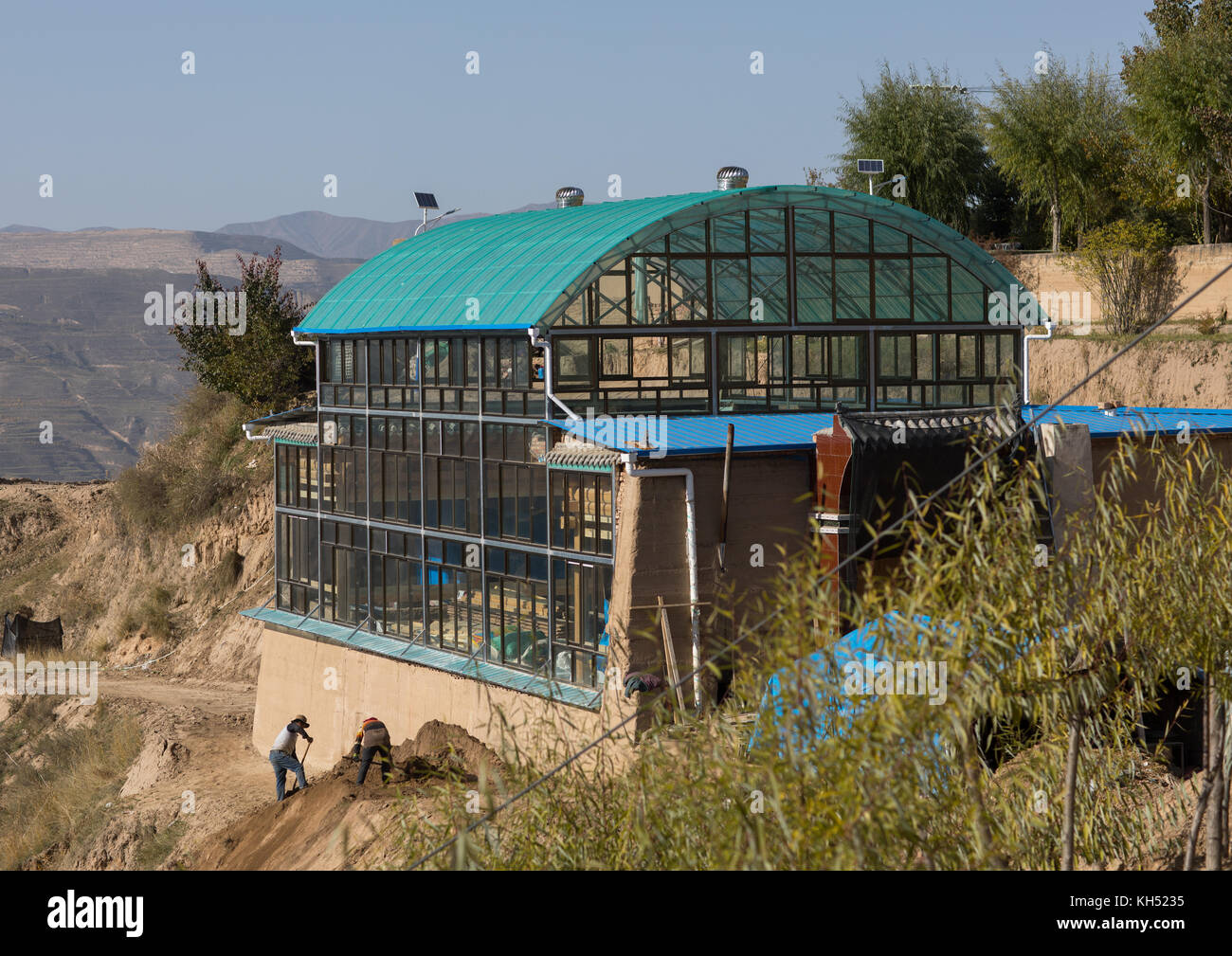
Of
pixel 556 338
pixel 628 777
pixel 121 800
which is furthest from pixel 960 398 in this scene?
pixel 121 800

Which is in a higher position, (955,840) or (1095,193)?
(1095,193)

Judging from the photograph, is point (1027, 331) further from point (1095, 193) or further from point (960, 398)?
point (1095, 193)

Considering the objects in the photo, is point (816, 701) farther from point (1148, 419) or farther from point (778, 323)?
point (1148, 419)

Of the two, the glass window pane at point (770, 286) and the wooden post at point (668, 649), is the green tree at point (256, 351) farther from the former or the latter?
the wooden post at point (668, 649)

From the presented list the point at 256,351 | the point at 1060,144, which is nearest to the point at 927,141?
the point at 1060,144

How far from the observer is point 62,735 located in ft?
128

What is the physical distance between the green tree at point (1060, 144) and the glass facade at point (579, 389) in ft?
80.2

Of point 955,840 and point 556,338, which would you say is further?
point 556,338

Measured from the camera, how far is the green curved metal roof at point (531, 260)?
2530 cm

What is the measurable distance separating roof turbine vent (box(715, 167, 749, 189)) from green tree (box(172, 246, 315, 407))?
84.4 ft

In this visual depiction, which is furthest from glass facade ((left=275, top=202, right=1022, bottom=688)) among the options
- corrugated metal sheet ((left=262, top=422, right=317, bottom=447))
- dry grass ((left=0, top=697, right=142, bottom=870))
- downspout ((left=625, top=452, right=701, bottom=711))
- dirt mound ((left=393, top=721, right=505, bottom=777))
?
dry grass ((left=0, top=697, right=142, bottom=870))

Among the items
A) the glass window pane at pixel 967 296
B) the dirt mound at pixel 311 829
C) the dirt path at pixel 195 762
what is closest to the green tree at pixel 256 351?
the dirt path at pixel 195 762

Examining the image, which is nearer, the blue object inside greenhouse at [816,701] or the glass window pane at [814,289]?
the blue object inside greenhouse at [816,701]
